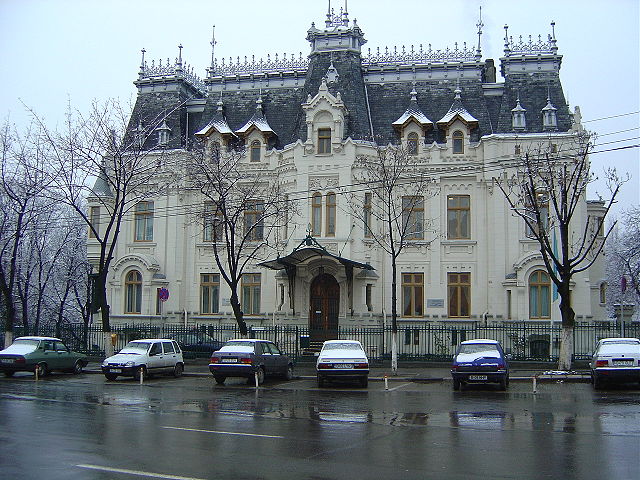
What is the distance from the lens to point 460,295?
119 ft

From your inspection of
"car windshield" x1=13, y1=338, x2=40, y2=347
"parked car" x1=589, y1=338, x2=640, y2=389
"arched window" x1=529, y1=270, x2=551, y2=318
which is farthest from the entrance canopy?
"parked car" x1=589, y1=338, x2=640, y2=389

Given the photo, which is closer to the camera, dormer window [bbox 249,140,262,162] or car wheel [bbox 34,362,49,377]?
car wheel [bbox 34,362,49,377]

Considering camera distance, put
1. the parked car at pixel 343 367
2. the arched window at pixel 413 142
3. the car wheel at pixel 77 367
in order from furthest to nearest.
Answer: the arched window at pixel 413 142
the car wheel at pixel 77 367
the parked car at pixel 343 367

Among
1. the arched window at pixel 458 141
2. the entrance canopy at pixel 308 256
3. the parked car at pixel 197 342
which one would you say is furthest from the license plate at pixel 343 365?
the arched window at pixel 458 141

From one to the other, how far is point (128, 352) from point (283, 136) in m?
16.7

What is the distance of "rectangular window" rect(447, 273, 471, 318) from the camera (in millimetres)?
36156

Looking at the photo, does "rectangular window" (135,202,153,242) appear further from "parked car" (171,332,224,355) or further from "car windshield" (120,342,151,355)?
"car windshield" (120,342,151,355)

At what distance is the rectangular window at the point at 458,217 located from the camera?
36.7 meters

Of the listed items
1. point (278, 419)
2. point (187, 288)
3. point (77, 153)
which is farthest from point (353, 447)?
point (187, 288)

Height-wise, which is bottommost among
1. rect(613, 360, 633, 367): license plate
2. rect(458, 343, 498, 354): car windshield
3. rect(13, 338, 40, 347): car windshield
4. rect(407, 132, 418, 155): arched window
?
rect(613, 360, 633, 367): license plate

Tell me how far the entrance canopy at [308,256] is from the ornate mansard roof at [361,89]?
635 centimetres

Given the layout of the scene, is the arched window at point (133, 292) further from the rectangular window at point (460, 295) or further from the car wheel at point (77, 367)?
the rectangular window at point (460, 295)

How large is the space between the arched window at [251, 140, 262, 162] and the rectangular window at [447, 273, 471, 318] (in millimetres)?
12102

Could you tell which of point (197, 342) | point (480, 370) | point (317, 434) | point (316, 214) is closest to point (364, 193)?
point (316, 214)
